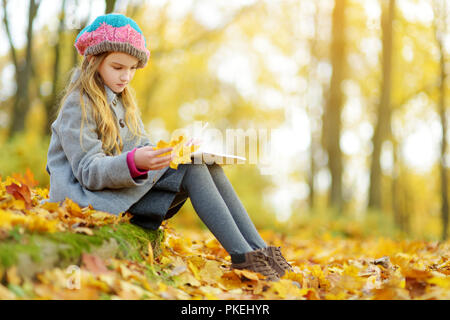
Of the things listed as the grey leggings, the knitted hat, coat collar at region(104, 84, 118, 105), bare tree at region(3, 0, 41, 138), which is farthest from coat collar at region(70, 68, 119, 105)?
bare tree at region(3, 0, 41, 138)

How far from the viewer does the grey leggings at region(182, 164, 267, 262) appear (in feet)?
7.72

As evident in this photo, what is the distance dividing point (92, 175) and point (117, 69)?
64 cm

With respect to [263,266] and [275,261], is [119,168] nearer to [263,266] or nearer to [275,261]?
[263,266]

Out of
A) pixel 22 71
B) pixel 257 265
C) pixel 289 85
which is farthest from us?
pixel 289 85

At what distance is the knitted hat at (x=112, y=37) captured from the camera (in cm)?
244

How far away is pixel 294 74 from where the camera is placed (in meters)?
13.2

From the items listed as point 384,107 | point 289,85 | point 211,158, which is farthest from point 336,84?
point 211,158

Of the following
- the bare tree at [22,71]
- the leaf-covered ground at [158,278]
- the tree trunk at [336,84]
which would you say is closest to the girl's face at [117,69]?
the leaf-covered ground at [158,278]

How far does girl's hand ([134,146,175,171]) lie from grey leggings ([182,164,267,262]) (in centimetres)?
27

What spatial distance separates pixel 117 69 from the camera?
100 inches

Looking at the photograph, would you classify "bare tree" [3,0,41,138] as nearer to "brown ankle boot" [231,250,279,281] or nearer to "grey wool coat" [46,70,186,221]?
"grey wool coat" [46,70,186,221]

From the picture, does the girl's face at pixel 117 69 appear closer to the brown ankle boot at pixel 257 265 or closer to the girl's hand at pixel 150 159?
the girl's hand at pixel 150 159

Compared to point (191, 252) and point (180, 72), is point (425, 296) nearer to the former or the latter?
point (191, 252)

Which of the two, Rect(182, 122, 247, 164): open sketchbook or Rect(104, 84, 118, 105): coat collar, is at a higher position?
Rect(104, 84, 118, 105): coat collar
